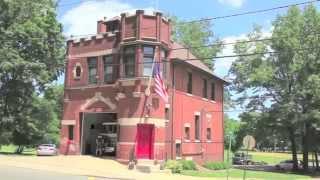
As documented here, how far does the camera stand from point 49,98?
2306 inches

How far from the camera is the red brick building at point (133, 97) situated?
39562mm

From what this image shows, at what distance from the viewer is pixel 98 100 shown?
4291 cm

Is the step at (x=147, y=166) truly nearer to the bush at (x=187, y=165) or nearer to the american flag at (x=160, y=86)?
the bush at (x=187, y=165)

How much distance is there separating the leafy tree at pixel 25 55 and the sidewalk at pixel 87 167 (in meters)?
13.5

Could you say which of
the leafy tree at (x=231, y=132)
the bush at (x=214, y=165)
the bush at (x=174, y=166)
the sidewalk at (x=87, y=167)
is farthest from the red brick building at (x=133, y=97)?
the leafy tree at (x=231, y=132)

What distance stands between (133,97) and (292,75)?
70.7 ft

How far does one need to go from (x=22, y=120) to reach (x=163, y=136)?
21.4 metres

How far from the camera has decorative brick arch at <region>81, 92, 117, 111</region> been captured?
1651 inches

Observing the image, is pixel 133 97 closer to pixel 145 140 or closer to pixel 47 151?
pixel 145 140

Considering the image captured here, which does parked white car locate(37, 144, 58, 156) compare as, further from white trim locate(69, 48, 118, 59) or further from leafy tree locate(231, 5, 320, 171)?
leafy tree locate(231, 5, 320, 171)

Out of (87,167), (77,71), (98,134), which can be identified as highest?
(77,71)

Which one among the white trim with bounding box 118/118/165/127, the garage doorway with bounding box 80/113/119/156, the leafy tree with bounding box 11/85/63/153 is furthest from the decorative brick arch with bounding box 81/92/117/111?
the leafy tree with bounding box 11/85/63/153

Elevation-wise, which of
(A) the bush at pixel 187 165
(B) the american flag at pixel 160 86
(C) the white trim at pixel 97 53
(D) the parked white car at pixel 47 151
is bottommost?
(A) the bush at pixel 187 165

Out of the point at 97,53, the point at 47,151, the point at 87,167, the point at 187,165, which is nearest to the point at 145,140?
the point at 187,165
